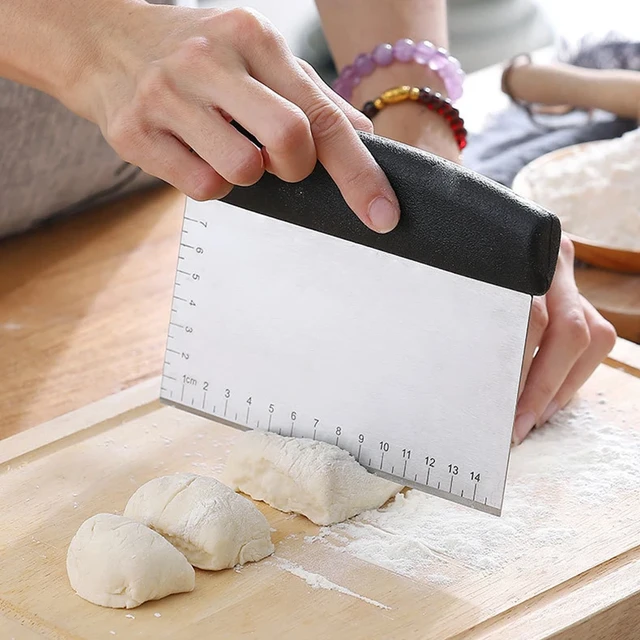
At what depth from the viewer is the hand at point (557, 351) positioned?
1080mm

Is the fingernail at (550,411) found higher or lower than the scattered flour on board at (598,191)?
lower

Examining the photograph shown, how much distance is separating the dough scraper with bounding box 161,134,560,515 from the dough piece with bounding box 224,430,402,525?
2 cm

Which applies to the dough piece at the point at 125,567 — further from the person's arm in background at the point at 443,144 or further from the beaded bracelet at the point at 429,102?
the beaded bracelet at the point at 429,102

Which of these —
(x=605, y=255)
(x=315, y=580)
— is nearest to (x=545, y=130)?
(x=605, y=255)

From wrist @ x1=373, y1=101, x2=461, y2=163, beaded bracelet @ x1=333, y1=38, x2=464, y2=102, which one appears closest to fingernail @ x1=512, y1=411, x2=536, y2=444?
wrist @ x1=373, y1=101, x2=461, y2=163

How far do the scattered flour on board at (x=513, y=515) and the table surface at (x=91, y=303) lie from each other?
355 mm

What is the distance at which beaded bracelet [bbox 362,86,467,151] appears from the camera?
1.31 m

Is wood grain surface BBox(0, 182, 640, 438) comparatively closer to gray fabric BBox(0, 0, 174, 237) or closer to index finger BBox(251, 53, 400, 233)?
gray fabric BBox(0, 0, 174, 237)

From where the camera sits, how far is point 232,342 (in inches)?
40.4

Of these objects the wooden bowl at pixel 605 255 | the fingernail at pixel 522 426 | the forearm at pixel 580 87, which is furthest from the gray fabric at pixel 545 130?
the fingernail at pixel 522 426

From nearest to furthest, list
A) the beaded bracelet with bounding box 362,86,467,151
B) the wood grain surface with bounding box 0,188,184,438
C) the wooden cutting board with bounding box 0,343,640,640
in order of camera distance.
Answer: the wooden cutting board with bounding box 0,343,640,640
the wood grain surface with bounding box 0,188,184,438
the beaded bracelet with bounding box 362,86,467,151

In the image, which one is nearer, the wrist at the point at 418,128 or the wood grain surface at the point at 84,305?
the wood grain surface at the point at 84,305

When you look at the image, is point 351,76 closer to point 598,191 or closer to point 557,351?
point 598,191

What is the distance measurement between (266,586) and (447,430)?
0.21m
